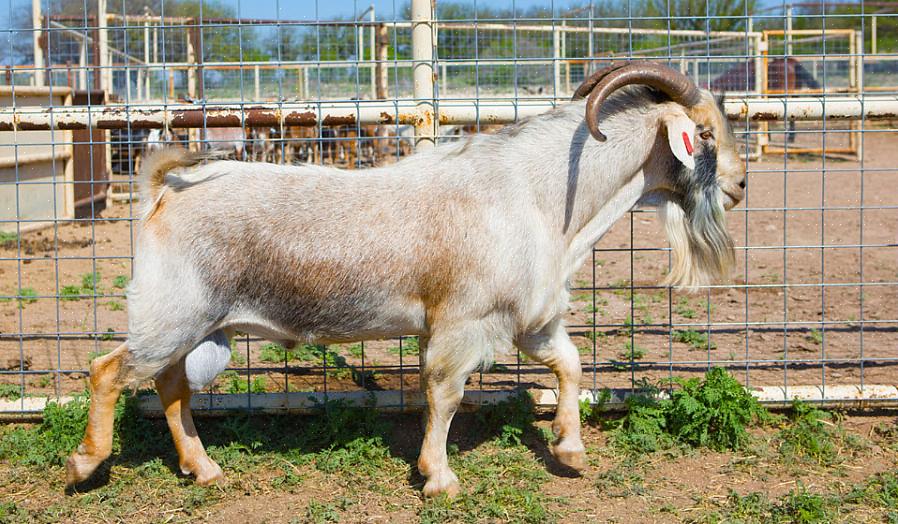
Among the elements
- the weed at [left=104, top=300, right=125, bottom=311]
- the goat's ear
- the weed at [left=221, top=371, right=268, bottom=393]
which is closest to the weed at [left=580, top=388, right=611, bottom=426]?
the goat's ear

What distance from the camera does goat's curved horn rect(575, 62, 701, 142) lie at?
4.17m

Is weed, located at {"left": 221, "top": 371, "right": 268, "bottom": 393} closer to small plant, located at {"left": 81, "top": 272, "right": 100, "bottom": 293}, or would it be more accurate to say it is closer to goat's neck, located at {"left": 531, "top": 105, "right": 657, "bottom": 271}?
goat's neck, located at {"left": 531, "top": 105, "right": 657, "bottom": 271}

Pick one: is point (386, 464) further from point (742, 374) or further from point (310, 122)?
point (742, 374)

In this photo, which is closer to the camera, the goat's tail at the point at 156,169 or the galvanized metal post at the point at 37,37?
the goat's tail at the point at 156,169

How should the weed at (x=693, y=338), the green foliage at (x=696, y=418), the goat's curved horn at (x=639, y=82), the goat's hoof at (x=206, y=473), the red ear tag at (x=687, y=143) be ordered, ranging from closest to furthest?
1. the goat's curved horn at (x=639, y=82)
2. the red ear tag at (x=687, y=143)
3. the goat's hoof at (x=206, y=473)
4. the green foliage at (x=696, y=418)
5. the weed at (x=693, y=338)

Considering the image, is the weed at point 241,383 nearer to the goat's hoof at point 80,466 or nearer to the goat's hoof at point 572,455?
the goat's hoof at point 80,466

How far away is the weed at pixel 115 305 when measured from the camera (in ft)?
24.3

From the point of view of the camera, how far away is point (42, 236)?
11.2m

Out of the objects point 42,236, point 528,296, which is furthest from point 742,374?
point 42,236

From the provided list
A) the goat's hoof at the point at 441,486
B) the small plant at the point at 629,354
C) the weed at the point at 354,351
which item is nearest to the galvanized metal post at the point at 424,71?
the weed at the point at 354,351

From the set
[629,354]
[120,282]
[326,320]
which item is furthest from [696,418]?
[120,282]

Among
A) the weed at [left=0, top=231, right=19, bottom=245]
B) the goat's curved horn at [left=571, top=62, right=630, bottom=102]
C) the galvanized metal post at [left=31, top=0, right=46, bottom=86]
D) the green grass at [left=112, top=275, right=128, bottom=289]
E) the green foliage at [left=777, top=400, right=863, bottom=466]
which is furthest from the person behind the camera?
the galvanized metal post at [left=31, top=0, right=46, bottom=86]

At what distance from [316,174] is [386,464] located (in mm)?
1552

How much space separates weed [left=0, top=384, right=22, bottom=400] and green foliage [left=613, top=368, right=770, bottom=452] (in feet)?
11.5
